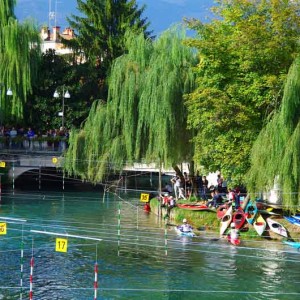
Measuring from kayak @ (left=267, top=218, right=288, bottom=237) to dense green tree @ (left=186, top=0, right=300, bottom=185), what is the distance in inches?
99.5

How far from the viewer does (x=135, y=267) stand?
27.3m

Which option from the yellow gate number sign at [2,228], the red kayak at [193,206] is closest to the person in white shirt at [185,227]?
the red kayak at [193,206]

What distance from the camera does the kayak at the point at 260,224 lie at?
3381 cm

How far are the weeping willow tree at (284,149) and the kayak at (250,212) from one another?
10.1 feet

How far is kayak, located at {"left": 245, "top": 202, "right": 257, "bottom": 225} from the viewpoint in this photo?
3462 centimetres

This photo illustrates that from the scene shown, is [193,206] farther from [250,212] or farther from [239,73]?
[239,73]

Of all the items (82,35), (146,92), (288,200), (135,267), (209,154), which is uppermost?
(82,35)

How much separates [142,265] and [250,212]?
905cm

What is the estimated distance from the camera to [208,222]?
120ft

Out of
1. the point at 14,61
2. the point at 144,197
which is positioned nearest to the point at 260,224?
the point at 144,197

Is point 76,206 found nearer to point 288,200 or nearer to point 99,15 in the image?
point 288,200

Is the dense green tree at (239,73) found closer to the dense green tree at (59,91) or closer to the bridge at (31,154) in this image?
the bridge at (31,154)

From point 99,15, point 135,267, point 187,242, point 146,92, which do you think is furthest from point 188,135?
point 99,15

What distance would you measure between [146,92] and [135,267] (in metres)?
15.2
